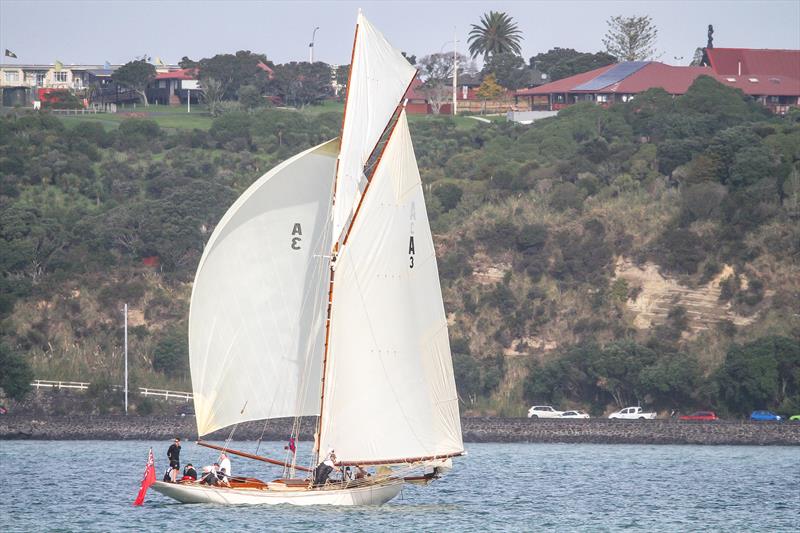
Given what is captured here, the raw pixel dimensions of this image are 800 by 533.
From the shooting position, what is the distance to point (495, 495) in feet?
178

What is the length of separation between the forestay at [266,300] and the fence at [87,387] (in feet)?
170

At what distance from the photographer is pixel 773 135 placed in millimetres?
120875

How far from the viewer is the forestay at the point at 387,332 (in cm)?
4228

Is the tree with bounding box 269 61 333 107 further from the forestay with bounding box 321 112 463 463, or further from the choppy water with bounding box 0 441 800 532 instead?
the forestay with bounding box 321 112 463 463

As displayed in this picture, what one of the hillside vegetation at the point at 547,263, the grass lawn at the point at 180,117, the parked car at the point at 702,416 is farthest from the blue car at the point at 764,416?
the grass lawn at the point at 180,117

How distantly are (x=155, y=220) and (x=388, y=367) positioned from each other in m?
76.9

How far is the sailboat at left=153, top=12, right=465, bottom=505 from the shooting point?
139 ft

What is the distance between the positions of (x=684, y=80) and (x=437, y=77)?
44.6m

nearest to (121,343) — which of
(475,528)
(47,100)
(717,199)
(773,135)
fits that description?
(717,199)

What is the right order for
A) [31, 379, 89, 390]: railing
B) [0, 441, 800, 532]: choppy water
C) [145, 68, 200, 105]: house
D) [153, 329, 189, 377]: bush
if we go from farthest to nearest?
[145, 68, 200, 105]: house < [153, 329, 189, 377]: bush < [31, 379, 89, 390]: railing < [0, 441, 800, 532]: choppy water

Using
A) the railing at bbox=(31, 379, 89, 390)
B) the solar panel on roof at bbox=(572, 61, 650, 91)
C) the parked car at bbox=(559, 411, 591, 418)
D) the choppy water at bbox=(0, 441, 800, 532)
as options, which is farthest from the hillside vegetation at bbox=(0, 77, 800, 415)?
the solar panel on roof at bbox=(572, 61, 650, 91)

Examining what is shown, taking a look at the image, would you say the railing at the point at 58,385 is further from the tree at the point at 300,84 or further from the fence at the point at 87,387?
the tree at the point at 300,84

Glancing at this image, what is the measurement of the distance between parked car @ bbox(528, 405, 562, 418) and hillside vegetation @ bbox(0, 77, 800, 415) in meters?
2.32

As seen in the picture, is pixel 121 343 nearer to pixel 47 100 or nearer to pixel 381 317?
pixel 381 317
